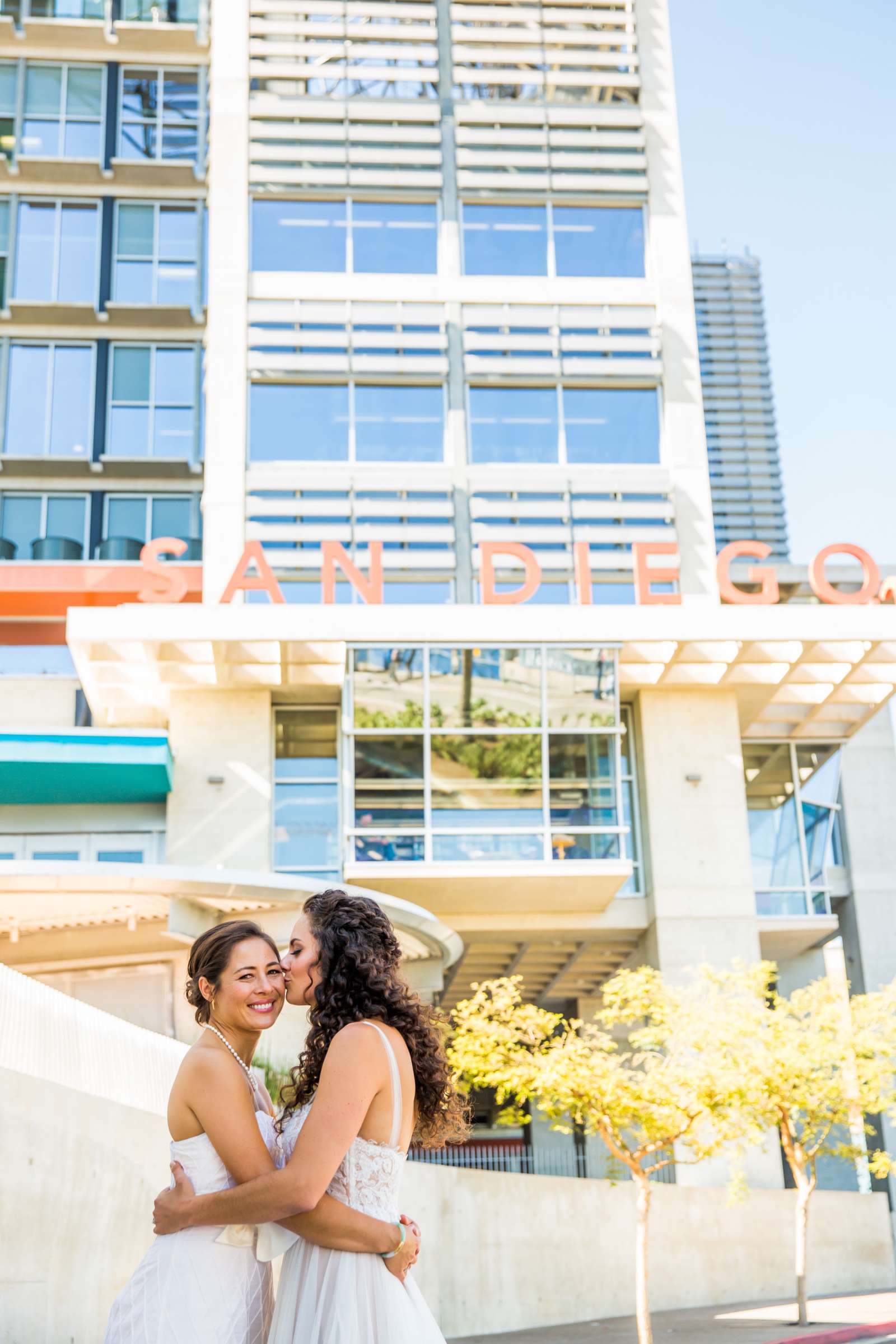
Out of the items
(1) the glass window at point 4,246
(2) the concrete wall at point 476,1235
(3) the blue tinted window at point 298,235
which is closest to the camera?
(2) the concrete wall at point 476,1235

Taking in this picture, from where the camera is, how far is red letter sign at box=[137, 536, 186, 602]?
1000 inches

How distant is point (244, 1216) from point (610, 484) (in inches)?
1033

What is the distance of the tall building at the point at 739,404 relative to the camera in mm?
86625

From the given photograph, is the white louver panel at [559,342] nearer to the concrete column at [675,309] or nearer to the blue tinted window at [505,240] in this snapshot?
the concrete column at [675,309]

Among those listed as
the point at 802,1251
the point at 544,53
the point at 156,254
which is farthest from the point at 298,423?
the point at 802,1251

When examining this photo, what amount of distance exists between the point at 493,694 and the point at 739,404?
6992 cm

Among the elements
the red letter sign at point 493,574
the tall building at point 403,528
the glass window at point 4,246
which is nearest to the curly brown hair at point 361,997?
the tall building at point 403,528

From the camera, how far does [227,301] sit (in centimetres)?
2941

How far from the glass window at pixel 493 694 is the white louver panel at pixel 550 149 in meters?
11.6

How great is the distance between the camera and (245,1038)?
4.00 meters

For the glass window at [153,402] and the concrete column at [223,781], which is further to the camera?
the glass window at [153,402]

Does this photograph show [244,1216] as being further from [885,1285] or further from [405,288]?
[405,288]

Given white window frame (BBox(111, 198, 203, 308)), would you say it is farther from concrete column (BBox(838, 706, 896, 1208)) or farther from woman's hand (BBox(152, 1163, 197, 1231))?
woman's hand (BBox(152, 1163, 197, 1231))

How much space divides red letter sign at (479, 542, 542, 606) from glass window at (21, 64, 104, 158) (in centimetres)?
1590
